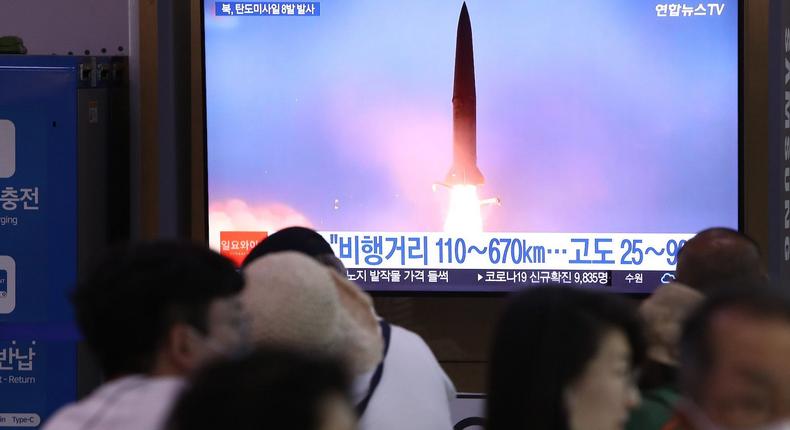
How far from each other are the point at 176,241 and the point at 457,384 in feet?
10.4

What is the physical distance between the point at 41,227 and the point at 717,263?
2.80m

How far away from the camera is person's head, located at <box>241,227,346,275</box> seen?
3.19m

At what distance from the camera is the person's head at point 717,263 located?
2924mm

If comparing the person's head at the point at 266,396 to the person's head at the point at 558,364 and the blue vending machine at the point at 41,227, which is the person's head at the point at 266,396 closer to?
the person's head at the point at 558,364

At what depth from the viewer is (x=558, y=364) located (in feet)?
5.90

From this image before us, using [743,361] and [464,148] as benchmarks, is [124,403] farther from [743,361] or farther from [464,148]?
[464,148]

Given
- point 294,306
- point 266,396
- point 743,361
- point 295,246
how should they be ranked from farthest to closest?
Answer: point 295,246
point 294,306
point 743,361
point 266,396

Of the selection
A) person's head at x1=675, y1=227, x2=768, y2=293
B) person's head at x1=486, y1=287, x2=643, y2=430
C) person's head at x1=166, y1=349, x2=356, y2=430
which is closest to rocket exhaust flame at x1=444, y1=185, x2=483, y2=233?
person's head at x1=675, y1=227, x2=768, y2=293

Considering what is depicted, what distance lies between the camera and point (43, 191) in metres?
4.79

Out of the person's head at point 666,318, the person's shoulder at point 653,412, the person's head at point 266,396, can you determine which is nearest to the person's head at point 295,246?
the person's head at point 666,318

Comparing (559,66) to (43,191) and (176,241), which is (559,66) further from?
(176,241)

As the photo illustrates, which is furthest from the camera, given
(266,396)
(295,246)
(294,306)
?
(295,246)

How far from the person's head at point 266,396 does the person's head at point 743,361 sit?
64 centimetres

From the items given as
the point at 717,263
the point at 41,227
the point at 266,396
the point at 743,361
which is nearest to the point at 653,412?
the point at 743,361
